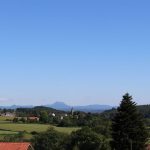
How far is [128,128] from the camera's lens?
142ft

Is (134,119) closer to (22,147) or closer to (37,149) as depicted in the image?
(22,147)

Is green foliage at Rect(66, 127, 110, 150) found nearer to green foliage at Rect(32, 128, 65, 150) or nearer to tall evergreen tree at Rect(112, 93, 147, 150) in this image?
green foliage at Rect(32, 128, 65, 150)

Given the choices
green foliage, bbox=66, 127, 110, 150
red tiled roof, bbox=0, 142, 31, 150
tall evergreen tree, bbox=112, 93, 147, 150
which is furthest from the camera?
green foliage, bbox=66, 127, 110, 150

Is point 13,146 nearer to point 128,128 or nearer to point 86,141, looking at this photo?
point 128,128

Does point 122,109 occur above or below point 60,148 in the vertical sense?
above

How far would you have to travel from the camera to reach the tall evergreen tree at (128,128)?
42.9 m

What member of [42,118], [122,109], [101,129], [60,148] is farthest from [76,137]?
[42,118]

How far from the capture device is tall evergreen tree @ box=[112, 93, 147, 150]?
42875 millimetres

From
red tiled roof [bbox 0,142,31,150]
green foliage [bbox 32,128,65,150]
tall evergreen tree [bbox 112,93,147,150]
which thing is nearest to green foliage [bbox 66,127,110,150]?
green foliage [bbox 32,128,65,150]

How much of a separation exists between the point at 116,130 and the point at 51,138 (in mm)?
33947

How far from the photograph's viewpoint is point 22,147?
50.6 meters

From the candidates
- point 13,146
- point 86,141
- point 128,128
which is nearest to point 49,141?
point 86,141

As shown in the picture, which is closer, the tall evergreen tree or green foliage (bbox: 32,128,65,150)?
→ the tall evergreen tree

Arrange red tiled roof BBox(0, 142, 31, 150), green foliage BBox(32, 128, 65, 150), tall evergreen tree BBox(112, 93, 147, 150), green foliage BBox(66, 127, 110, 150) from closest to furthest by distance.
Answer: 1. tall evergreen tree BBox(112, 93, 147, 150)
2. red tiled roof BBox(0, 142, 31, 150)
3. green foliage BBox(66, 127, 110, 150)
4. green foliage BBox(32, 128, 65, 150)
